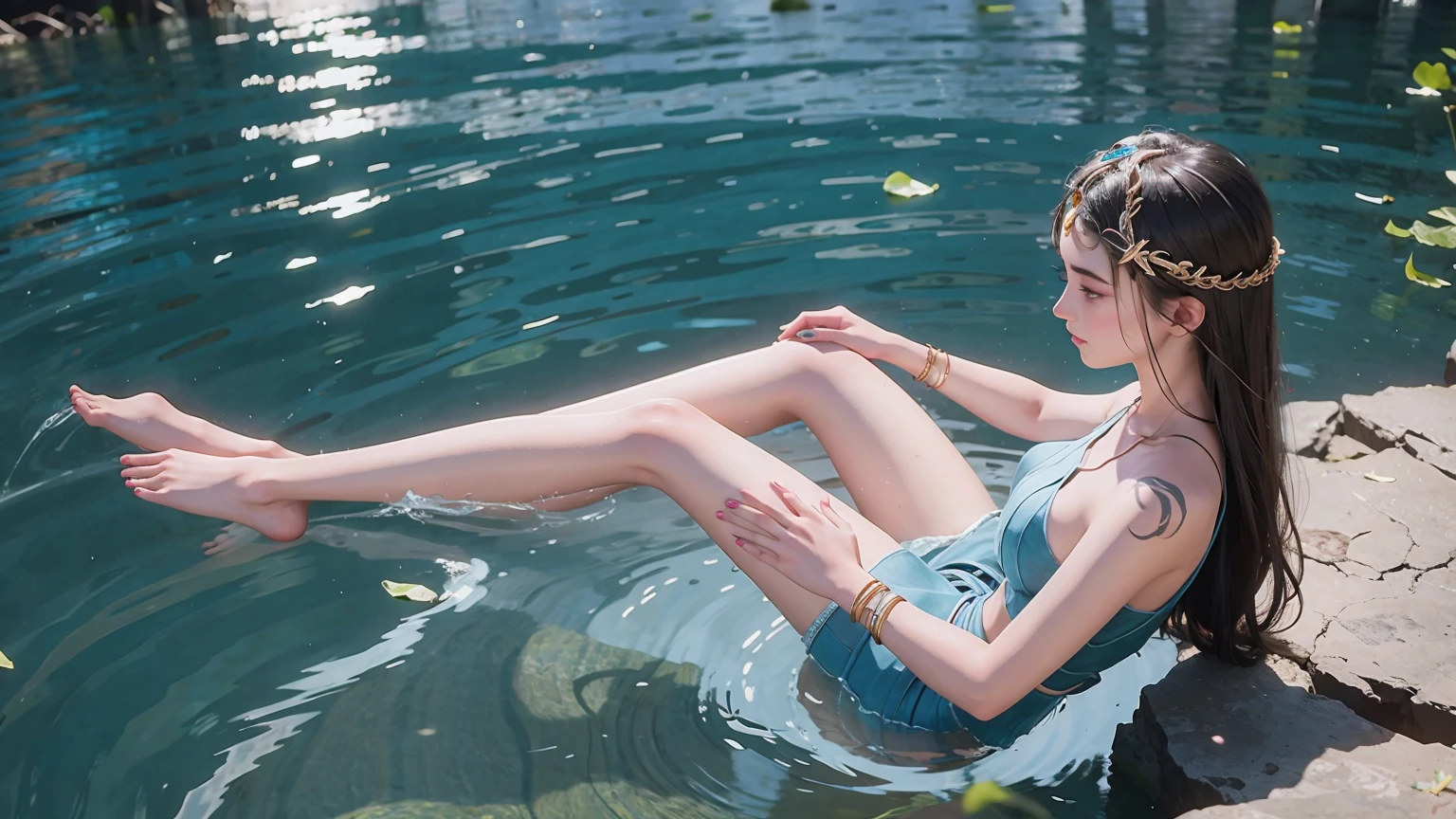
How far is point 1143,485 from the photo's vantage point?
2273 mm

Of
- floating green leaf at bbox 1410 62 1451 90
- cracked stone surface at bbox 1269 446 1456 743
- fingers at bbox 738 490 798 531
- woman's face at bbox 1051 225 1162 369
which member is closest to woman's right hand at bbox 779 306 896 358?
fingers at bbox 738 490 798 531

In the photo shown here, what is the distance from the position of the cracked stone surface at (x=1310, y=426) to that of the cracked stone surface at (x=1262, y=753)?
1.25m

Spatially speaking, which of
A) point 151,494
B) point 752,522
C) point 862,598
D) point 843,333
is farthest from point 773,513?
point 151,494

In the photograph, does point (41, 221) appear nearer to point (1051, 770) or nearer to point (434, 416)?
point (434, 416)

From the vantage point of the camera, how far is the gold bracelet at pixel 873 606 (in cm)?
245

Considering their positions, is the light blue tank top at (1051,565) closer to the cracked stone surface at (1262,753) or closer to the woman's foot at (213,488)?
the cracked stone surface at (1262,753)

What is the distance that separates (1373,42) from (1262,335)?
9.36m

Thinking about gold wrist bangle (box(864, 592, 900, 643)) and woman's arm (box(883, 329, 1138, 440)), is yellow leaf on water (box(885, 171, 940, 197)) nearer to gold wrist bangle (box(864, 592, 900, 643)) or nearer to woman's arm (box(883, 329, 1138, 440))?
woman's arm (box(883, 329, 1138, 440))

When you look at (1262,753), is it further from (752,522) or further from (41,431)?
(41,431)

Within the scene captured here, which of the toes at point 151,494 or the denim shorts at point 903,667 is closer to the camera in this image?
the denim shorts at point 903,667

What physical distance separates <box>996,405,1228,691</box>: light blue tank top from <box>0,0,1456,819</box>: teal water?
0.37 meters

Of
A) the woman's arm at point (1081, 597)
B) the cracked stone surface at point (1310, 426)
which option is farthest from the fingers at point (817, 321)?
the cracked stone surface at point (1310, 426)

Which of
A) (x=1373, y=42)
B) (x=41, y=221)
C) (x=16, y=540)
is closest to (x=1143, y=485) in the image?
(x=16, y=540)

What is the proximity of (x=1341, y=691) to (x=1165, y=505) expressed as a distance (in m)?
0.81
